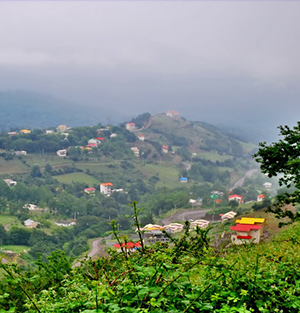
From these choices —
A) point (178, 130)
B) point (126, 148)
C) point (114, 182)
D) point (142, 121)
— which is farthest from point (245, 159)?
point (114, 182)

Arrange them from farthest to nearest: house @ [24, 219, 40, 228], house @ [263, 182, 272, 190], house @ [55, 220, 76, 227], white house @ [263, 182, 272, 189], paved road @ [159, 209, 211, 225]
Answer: white house @ [263, 182, 272, 189], house @ [263, 182, 272, 190], house @ [55, 220, 76, 227], paved road @ [159, 209, 211, 225], house @ [24, 219, 40, 228]

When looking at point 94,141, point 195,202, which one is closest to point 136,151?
point 94,141

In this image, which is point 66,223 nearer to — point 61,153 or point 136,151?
point 61,153

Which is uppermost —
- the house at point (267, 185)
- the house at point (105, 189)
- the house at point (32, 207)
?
the house at point (32, 207)

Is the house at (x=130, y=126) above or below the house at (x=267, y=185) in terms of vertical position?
above

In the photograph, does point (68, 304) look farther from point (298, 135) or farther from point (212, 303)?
point (298, 135)

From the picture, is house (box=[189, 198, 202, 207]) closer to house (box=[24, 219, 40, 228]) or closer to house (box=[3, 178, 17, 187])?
house (box=[24, 219, 40, 228])

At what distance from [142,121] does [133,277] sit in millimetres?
122063

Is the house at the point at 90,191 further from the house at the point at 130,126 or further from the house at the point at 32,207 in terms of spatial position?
the house at the point at 130,126

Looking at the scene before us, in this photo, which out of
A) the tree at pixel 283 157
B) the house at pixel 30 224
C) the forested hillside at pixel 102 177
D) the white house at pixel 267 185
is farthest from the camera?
the white house at pixel 267 185

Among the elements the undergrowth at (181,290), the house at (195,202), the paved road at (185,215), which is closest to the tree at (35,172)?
the house at (195,202)

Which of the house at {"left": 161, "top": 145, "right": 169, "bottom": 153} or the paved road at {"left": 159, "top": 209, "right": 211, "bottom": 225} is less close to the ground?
the paved road at {"left": 159, "top": 209, "right": 211, "bottom": 225}

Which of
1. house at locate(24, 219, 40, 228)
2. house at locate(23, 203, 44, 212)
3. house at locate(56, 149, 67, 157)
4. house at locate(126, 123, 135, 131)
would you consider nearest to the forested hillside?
house at locate(56, 149, 67, 157)

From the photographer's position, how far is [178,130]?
117 m
